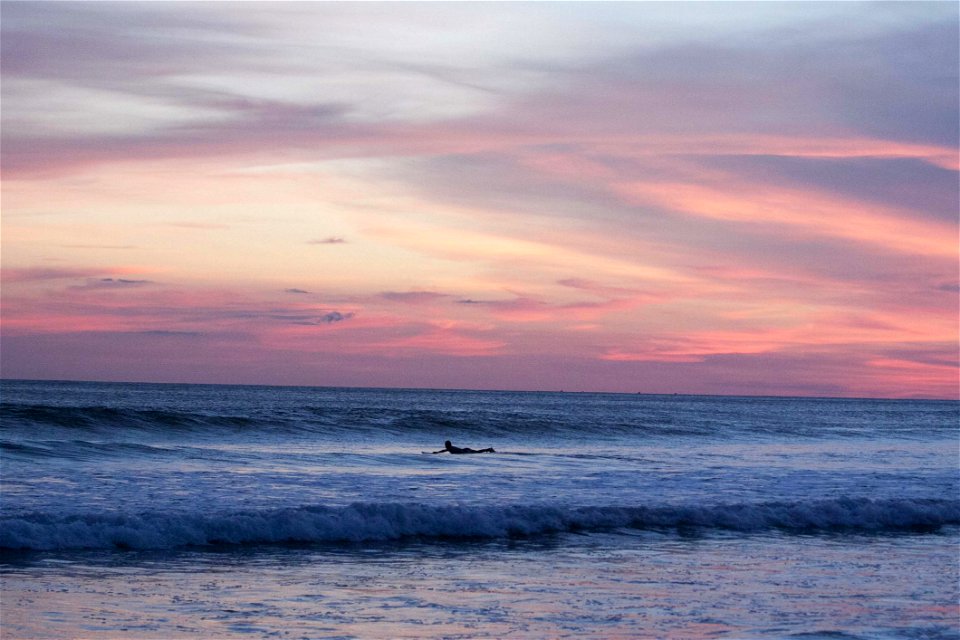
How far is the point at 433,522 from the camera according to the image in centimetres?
1680

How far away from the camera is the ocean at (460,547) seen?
10.3 meters

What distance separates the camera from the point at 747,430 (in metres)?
56.3

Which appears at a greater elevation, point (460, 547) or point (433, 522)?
point (433, 522)

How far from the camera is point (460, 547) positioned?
15508mm

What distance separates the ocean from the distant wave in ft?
0.14

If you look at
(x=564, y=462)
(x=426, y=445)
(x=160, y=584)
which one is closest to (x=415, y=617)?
(x=160, y=584)

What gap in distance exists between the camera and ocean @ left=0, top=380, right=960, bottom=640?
1034cm

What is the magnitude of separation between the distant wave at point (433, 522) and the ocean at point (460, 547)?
44 mm

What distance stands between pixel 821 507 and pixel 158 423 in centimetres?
2732

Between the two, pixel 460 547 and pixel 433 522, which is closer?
A: pixel 460 547

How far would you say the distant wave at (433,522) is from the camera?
572 inches

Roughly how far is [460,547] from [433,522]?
1382 millimetres

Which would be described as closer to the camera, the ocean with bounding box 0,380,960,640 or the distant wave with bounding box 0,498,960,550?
the ocean with bounding box 0,380,960,640

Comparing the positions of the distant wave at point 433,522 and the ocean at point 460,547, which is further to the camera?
the distant wave at point 433,522
